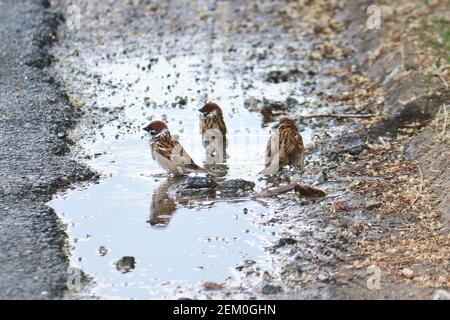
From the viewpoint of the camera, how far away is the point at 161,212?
26.1 feet

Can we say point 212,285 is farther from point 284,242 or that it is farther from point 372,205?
point 372,205

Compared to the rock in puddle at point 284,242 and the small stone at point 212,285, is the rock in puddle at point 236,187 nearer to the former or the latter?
the rock in puddle at point 284,242

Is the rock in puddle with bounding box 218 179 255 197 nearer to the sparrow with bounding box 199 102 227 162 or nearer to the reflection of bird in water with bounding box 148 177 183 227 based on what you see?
the reflection of bird in water with bounding box 148 177 183 227

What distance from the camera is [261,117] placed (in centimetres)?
1058

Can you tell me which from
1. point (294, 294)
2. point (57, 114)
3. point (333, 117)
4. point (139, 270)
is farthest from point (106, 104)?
point (294, 294)

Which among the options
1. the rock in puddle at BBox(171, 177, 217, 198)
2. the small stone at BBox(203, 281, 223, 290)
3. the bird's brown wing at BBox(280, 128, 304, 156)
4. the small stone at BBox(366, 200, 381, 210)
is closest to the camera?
the small stone at BBox(203, 281, 223, 290)

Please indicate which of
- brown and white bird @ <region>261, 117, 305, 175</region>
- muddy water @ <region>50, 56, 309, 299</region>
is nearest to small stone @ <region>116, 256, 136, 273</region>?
muddy water @ <region>50, 56, 309, 299</region>

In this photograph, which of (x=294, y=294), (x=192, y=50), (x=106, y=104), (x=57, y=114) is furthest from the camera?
(x=192, y=50)

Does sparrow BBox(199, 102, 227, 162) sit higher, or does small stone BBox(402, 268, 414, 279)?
sparrow BBox(199, 102, 227, 162)

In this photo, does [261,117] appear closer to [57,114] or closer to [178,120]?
[178,120]

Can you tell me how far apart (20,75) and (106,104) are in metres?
1.19

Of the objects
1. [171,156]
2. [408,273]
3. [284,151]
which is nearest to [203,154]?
[171,156]

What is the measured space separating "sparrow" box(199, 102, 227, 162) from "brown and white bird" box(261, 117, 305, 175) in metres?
0.54

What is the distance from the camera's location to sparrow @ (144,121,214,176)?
8719mm
